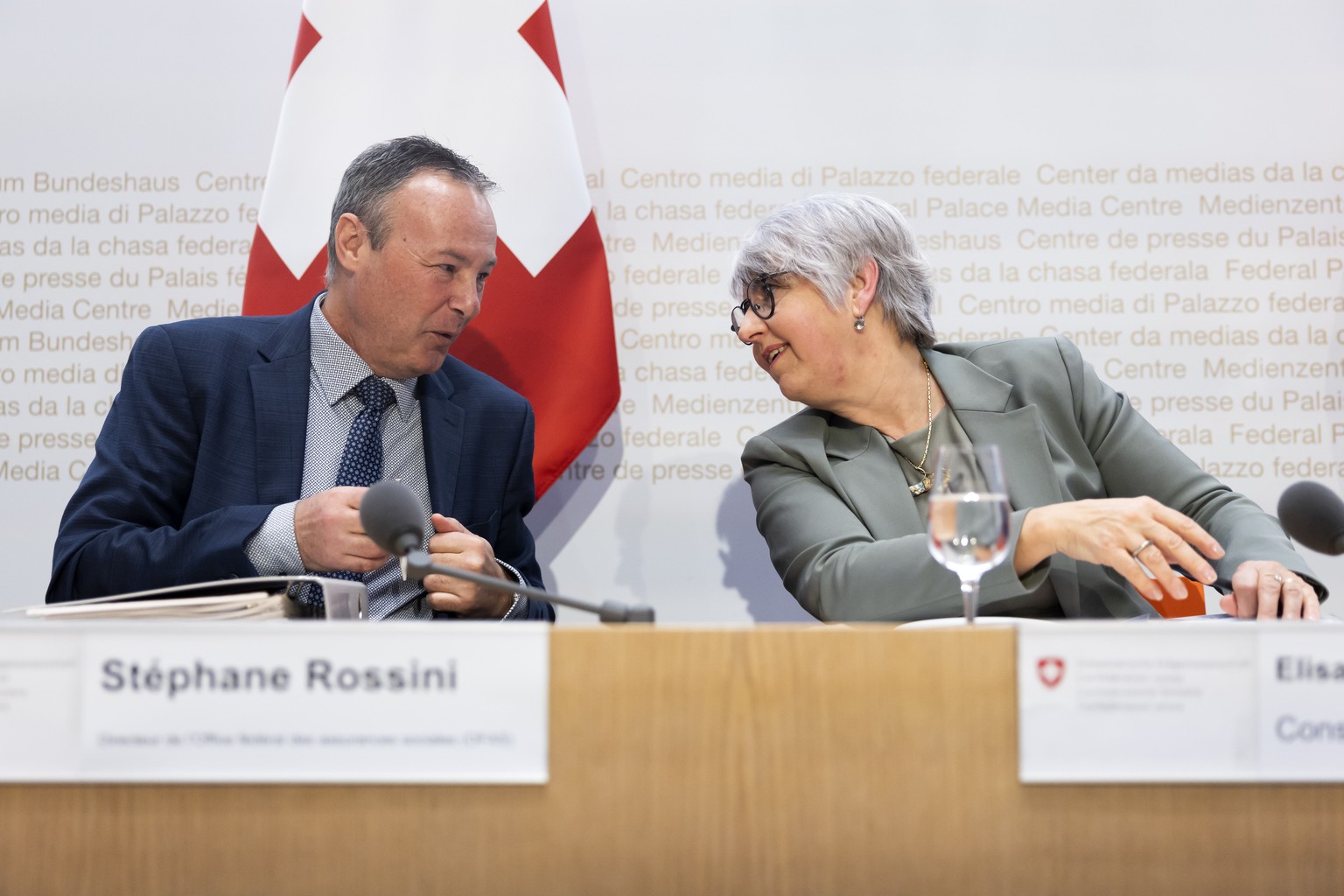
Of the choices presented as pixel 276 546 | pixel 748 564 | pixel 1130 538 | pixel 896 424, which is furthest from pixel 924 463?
pixel 276 546

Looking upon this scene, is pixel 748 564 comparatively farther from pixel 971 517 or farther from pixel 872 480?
pixel 971 517

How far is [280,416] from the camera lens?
209 centimetres

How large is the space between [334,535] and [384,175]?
0.80m

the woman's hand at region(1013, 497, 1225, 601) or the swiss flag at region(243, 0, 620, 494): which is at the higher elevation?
the swiss flag at region(243, 0, 620, 494)

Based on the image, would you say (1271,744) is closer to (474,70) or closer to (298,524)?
(298,524)

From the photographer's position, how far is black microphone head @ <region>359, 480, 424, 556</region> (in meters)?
1.30

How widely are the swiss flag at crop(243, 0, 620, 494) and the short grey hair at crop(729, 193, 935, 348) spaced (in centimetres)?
45

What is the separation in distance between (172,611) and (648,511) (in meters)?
1.49

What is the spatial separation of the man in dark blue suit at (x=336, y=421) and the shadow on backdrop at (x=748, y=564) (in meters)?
0.53

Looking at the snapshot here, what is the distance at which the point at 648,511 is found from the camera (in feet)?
8.84

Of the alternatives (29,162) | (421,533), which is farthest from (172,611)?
(29,162)

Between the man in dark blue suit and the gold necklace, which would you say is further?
the gold necklace

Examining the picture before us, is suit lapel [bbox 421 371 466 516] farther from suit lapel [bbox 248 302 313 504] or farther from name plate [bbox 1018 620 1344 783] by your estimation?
name plate [bbox 1018 620 1344 783]

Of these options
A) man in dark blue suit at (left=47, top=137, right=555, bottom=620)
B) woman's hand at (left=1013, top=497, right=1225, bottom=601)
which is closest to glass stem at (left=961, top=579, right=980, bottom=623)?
woman's hand at (left=1013, top=497, right=1225, bottom=601)
